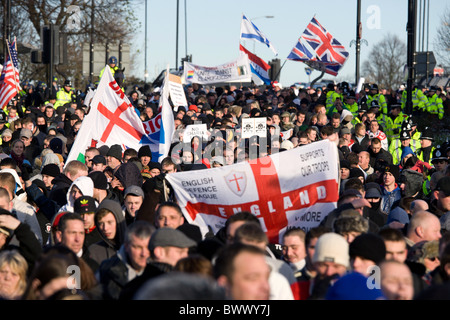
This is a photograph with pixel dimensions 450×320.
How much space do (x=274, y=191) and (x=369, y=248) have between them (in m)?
2.78

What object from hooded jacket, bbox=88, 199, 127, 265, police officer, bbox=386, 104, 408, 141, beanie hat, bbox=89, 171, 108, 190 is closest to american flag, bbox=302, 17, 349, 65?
police officer, bbox=386, 104, 408, 141

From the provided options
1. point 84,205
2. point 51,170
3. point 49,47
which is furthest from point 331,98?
point 84,205

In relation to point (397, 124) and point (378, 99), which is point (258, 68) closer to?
point (378, 99)

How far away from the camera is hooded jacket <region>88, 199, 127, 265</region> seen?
7.78 metres

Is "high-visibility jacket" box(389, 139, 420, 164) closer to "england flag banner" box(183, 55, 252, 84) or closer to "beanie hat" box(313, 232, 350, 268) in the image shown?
"beanie hat" box(313, 232, 350, 268)

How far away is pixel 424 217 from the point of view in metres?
7.40

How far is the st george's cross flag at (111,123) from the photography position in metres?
14.2

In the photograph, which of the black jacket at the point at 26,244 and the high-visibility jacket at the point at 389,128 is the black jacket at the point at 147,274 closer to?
the black jacket at the point at 26,244

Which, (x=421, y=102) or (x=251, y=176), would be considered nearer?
(x=251, y=176)

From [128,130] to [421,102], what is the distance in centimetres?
1127

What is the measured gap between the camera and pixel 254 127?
1520 centimetres
